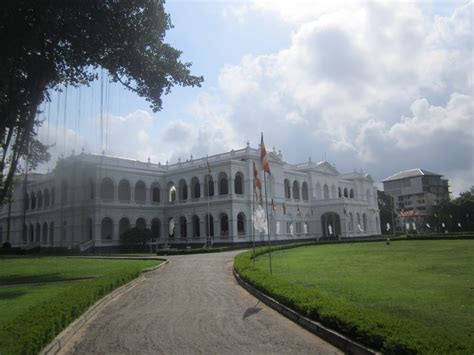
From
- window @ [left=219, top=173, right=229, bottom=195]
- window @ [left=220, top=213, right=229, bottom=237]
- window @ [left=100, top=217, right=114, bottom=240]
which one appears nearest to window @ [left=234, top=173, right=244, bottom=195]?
window @ [left=219, top=173, right=229, bottom=195]

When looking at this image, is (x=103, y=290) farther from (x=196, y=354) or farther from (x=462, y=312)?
(x=462, y=312)

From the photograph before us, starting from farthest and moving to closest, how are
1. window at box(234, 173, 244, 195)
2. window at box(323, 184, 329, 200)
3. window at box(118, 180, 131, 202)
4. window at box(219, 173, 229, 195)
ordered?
window at box(323, 184, 329, 200) < window at box(219, 173, 229, 195) < window at box(234, 173, 244, 195) < window at box(118, 180, 131, 202)

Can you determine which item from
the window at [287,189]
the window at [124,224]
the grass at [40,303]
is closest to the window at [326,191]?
the window at [287,189]

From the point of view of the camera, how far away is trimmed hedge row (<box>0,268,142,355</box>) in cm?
680

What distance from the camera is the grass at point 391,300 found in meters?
6.41

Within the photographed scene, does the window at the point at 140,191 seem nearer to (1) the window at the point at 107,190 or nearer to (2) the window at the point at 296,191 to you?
(1) the window at the point at 107,190

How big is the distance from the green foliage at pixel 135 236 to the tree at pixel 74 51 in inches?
900

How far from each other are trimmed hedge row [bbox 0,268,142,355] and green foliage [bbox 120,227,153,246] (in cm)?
3157

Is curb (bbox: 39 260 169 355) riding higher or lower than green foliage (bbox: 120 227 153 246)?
lower

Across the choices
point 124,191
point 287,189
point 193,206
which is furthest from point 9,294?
point 287,189

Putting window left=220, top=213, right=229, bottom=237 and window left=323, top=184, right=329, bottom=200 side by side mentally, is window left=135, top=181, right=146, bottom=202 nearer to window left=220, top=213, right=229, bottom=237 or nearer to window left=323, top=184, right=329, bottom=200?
window left=220, top=213, right=229, bottom=237

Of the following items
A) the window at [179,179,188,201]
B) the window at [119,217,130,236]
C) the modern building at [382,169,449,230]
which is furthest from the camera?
the modern building at [382,169,449,230]

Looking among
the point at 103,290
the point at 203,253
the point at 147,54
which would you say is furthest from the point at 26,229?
the point at 103,290

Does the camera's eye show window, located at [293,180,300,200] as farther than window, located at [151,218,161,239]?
Yes
